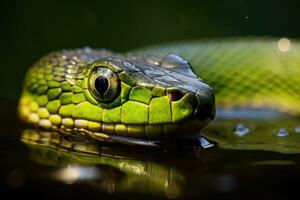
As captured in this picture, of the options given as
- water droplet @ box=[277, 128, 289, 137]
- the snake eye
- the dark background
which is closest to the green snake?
the snake eye

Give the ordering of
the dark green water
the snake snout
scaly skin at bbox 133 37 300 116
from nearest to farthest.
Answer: the dark green water, the snake snout, scaly skin at bbox 133 37 300 116

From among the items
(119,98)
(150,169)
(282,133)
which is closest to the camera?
(150,169)

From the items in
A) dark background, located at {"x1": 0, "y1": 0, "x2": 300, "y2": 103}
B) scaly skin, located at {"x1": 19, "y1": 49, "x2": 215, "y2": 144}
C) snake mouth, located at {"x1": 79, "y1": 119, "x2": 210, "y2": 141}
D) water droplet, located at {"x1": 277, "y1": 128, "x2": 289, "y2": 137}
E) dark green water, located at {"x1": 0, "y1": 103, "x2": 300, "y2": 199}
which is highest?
dark background, located at {"x1": 0, "y1": 0, "x2": 300, "y2": 103}

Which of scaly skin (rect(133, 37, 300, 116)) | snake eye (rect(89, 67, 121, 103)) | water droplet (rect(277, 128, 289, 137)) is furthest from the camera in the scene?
scaly skin (rect(133, 37, 300, 116))

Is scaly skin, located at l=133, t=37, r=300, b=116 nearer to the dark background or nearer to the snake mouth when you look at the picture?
the dark background

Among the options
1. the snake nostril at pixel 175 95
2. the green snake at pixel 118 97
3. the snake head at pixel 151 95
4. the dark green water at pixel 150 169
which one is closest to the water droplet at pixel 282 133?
the dark green water at pixel 150 169

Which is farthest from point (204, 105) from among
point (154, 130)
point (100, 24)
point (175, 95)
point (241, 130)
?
point (100, 24)

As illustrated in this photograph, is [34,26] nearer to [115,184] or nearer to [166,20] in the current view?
[166,20]

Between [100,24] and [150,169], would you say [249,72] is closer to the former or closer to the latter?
[150,169]
